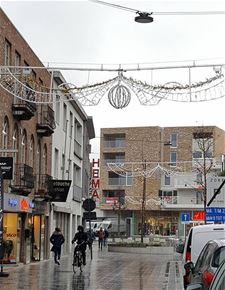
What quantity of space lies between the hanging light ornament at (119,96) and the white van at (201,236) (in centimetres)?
398

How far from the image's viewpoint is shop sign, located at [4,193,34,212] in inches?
1007

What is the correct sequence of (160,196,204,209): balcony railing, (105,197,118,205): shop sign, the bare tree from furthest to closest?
(105,197,118,205): shop sign, (160,196,204,209): balcony railing, the bare tree

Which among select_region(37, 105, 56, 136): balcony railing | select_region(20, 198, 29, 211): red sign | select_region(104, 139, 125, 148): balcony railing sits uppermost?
select_region(104, 139, 125, 148): balcony railing

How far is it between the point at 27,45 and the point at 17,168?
5.65m

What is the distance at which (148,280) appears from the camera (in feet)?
72.9

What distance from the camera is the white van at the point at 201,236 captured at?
53.2ft

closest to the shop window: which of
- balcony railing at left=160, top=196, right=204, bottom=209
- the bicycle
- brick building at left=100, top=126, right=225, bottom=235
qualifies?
the bicycle

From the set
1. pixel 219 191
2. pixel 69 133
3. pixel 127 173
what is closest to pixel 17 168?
pixel 219 191

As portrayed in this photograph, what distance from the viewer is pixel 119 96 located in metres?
18.5

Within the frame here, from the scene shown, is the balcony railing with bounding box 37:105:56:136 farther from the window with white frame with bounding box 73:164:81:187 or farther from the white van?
the white van

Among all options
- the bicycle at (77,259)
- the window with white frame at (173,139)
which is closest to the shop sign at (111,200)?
the window with white frame at (173,139)

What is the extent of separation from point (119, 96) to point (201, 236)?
446cm

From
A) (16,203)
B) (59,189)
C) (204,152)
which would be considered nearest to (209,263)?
(16,203)

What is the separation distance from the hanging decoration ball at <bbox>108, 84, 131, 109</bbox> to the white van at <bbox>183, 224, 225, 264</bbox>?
13.0ft
